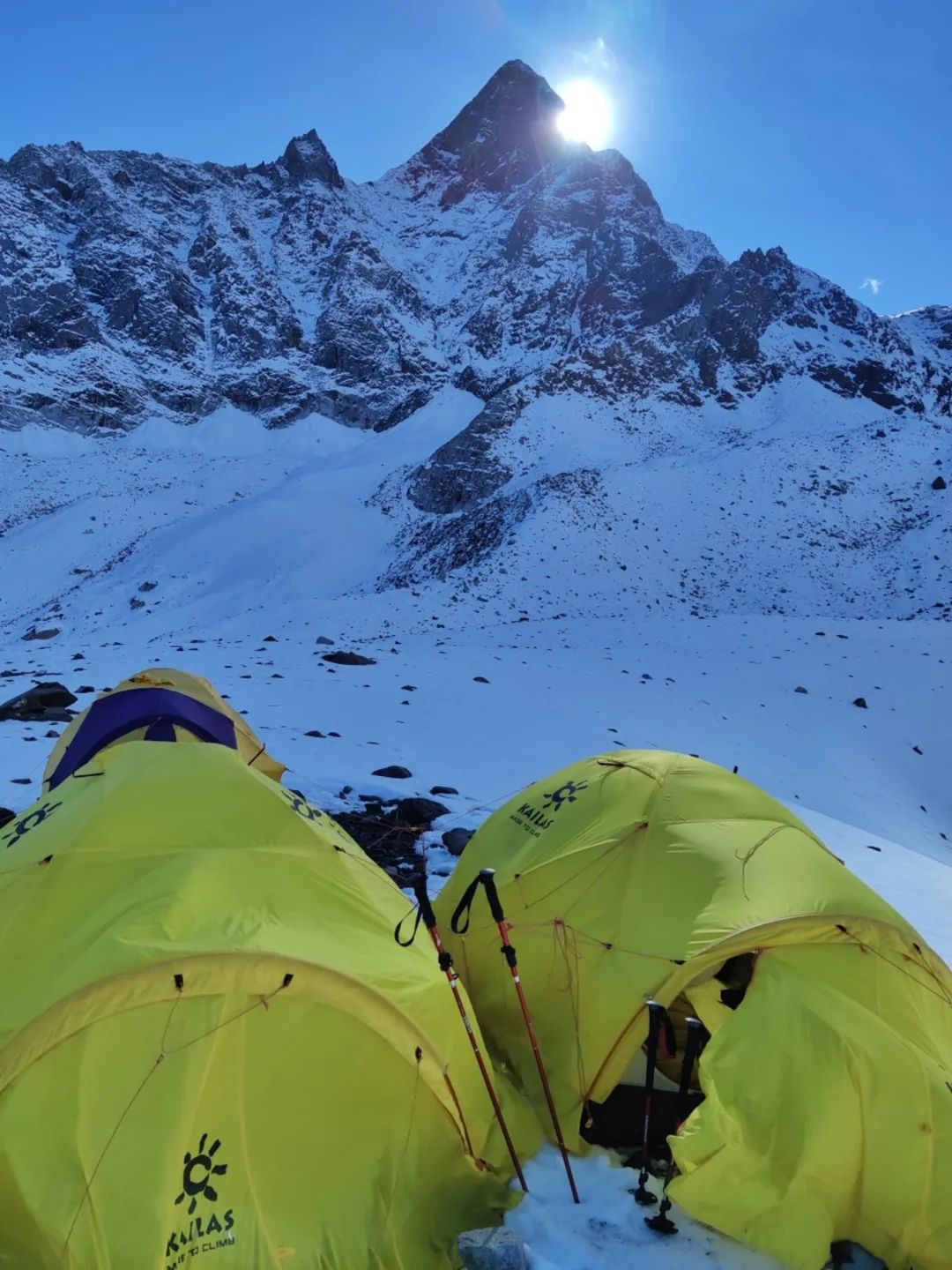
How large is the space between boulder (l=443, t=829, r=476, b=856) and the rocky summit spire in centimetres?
10764

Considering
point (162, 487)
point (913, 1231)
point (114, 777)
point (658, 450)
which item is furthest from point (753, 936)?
point (162, 487)

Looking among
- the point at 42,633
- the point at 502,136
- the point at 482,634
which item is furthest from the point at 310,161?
the point at 482,634

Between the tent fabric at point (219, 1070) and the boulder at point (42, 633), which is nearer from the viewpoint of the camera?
the tent fabric at point (219, 1070)

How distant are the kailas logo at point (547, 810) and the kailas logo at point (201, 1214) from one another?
318 centimetres

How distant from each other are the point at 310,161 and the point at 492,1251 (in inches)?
4386

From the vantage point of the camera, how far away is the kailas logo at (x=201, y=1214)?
3.12 meters

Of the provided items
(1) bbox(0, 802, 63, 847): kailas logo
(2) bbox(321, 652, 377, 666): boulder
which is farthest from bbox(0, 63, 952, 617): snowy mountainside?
(1) bbox(0, 802, 63, 847): kailas logo

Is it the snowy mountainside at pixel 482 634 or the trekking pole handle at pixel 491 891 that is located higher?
the snowy mountainside at pixel 482 634

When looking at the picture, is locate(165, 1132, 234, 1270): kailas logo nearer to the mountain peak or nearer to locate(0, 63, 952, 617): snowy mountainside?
locate(0, 63, 952, 617): snowy mountainside

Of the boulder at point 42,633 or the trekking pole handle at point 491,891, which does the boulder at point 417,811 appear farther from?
the boulder at point 42,633

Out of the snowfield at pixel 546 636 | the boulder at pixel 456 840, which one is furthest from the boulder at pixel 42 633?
the boulder at pixel 456 840

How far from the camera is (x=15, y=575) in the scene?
37438 millimetres

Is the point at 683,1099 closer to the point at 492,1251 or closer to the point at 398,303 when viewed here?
the point at 492,1251

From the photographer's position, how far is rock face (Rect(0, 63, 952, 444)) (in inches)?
1957
